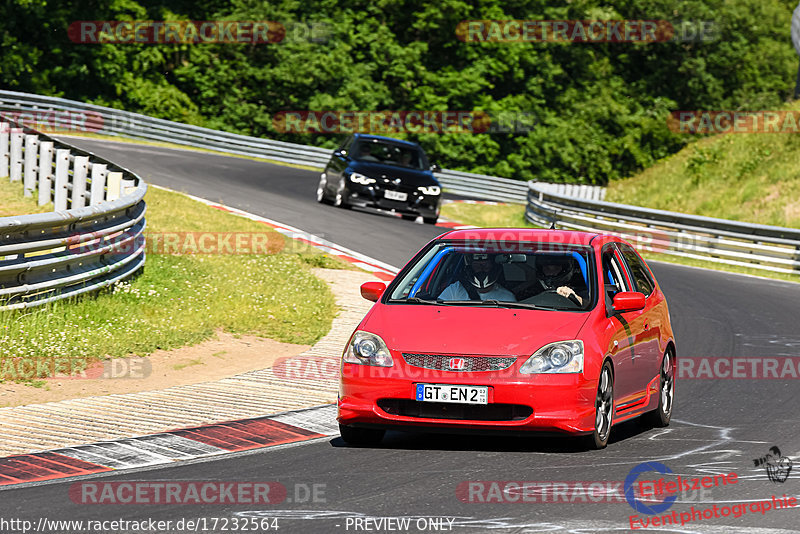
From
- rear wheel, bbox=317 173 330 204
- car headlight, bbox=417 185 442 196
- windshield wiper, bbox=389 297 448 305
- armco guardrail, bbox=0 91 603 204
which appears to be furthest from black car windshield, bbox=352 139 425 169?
windshield wiper, bbox=389 297 448 305

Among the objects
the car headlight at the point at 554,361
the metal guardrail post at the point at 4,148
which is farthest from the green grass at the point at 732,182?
the car headlight at the point at 554,361

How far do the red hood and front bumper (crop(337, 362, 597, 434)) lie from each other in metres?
0.15

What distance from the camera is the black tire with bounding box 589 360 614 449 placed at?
323 inches

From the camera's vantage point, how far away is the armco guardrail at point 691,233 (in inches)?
982

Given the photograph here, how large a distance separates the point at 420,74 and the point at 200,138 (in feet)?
47.7

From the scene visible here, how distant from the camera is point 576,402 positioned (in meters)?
7.97

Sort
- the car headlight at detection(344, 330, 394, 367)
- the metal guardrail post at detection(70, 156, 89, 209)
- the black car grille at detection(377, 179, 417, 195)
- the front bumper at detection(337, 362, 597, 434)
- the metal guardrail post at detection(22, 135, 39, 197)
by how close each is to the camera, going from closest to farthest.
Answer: the front bumper at detection(337, 362, 597, 434), the car headlight at detection(344, 330, 394, 367), the metal guardrail post at detection(70, 156, 89, 209), the metal guardrail post at detection(22, 135, 39, 197), the black car grille at detection(377, 179, 417, 195)

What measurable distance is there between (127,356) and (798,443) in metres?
6.23

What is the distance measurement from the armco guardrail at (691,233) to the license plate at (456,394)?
16296 mm

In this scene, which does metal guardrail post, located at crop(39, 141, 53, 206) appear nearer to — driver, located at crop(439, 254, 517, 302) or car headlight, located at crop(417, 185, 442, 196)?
car headlight, located at crop(417, 185, 442, 196)

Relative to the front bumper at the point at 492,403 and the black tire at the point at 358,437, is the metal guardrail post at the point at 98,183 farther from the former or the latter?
the front bumper at the point at 492,403

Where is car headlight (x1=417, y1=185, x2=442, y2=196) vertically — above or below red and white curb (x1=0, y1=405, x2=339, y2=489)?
below

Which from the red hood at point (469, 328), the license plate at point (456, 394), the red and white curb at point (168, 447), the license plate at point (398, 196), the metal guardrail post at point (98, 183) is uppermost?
the red hood at point (469, 328)

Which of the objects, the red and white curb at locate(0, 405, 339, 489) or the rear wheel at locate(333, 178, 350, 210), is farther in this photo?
the rear wheel at locate(333, 178, 350, 210)
